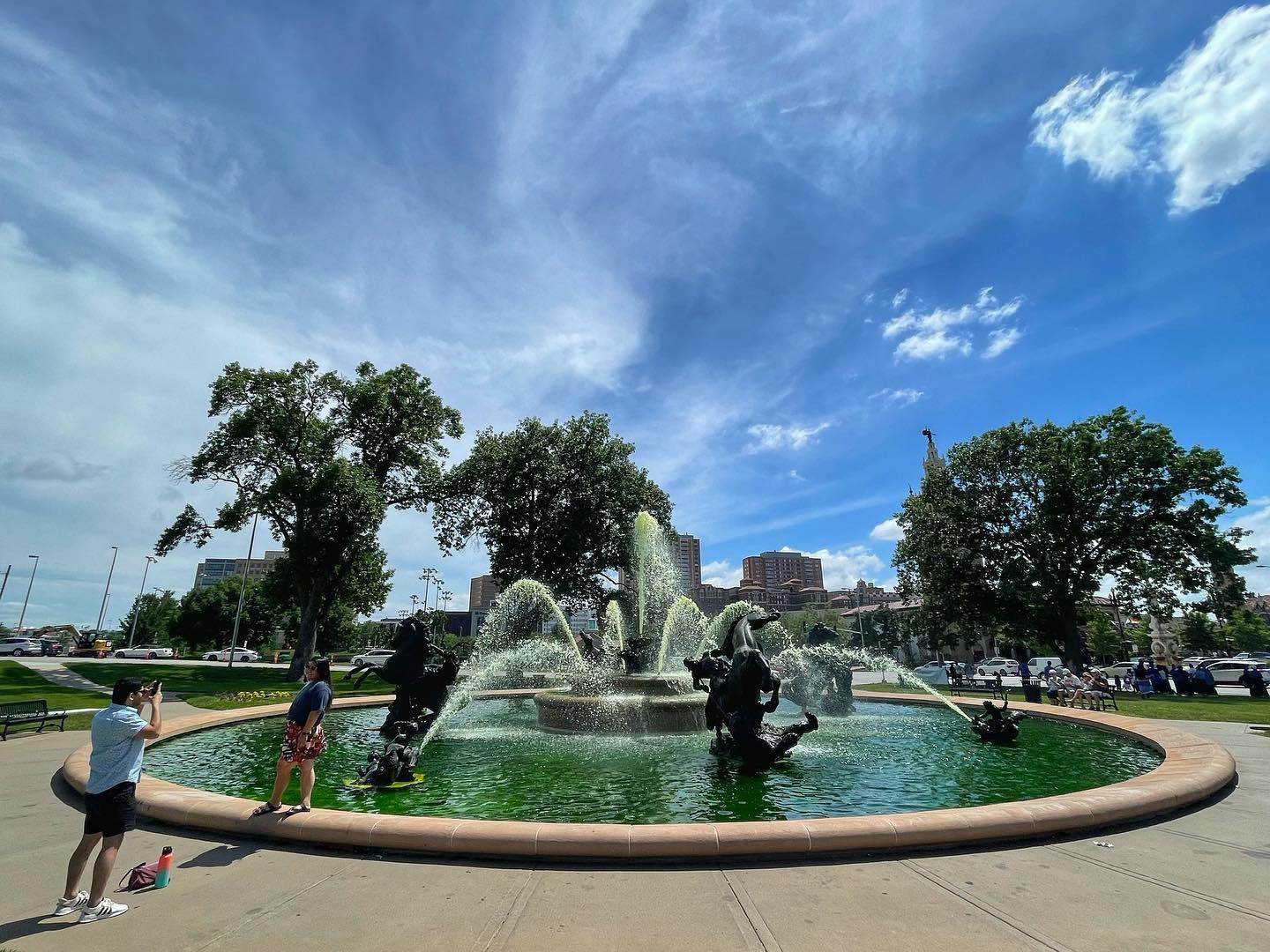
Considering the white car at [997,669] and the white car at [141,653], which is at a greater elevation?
the white car at [141,653]

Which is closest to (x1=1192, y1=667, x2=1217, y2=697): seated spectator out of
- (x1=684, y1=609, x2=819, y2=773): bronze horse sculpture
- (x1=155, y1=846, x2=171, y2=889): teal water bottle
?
(x1=684, y1=609, x2=819, y2=773): bronze horse sculpture

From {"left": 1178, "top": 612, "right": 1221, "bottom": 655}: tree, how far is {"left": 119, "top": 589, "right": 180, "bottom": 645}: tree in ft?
463

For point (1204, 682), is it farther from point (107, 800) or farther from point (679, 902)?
point (107, 800)

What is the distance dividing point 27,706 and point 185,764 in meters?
7.04

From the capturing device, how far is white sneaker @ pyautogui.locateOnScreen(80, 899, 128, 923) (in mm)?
4406

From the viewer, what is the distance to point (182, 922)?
4.40 m

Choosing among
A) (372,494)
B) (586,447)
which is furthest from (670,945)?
(586,447)

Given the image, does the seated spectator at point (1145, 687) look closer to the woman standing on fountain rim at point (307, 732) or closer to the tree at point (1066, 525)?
the tree at point (1066, 525)

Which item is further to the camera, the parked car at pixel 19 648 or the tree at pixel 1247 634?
the tree at pixel 1247 634

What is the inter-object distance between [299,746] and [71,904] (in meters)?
2.56

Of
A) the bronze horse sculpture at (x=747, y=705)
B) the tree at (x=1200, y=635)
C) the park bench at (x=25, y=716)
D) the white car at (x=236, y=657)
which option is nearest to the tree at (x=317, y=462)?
the park bench at (x=25, y=716)

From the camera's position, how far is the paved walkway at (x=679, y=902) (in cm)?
411

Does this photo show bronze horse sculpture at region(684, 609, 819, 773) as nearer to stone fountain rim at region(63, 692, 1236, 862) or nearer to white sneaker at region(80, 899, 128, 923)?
stone fountain rim at region(63, 692, 1236, 862)

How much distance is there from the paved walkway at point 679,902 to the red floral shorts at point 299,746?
90cm
